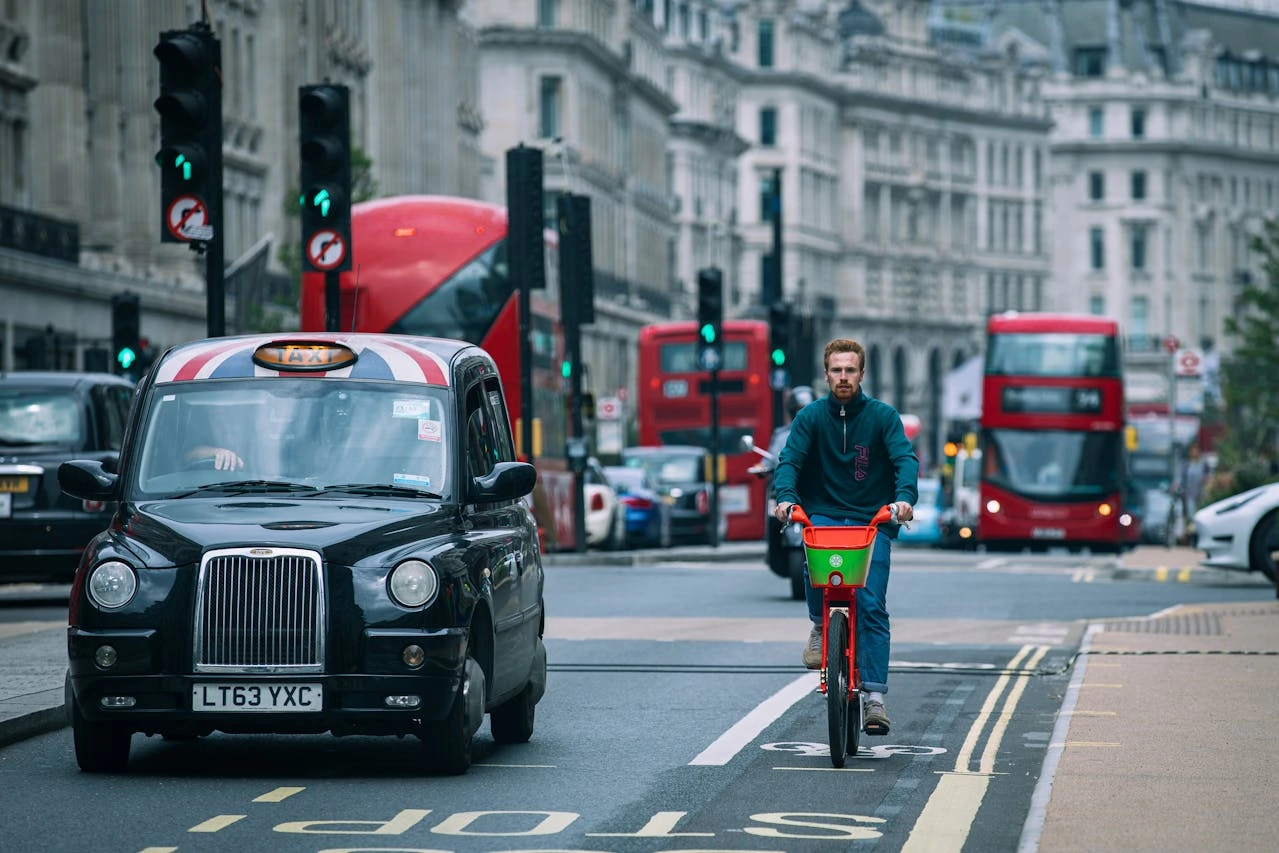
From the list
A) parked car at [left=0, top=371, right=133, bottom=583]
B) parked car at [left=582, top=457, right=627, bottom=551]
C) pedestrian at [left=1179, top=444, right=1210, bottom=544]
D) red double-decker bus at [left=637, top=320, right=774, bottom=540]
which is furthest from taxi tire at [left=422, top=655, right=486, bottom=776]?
pedestrian at [left=1179, top=444, right=1210, bottom=544]

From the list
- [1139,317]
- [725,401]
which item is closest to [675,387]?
[725,401]

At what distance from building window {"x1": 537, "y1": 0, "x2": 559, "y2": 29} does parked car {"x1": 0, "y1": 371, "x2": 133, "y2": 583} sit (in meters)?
77.1

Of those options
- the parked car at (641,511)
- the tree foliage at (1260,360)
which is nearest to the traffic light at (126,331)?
the parked car at (641,511)

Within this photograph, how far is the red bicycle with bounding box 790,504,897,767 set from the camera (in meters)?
12.0

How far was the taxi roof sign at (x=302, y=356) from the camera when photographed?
492 inches

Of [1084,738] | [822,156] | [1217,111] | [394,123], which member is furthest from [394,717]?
[1217,111]

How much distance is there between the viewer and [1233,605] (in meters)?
25.9

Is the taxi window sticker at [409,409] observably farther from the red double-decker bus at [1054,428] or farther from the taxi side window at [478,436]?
the red double-decker bus at [1054,428]

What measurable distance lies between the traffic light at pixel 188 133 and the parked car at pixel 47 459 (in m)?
5.25

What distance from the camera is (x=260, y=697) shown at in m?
11.3

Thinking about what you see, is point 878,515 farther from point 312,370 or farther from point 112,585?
point 112,585

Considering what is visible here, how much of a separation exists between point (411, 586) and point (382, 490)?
0.85 meters

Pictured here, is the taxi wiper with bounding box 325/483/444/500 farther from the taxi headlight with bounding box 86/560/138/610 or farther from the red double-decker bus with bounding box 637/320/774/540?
the red double-decker bus with bounding box 637/320/774/540

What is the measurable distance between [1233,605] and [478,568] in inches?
601
